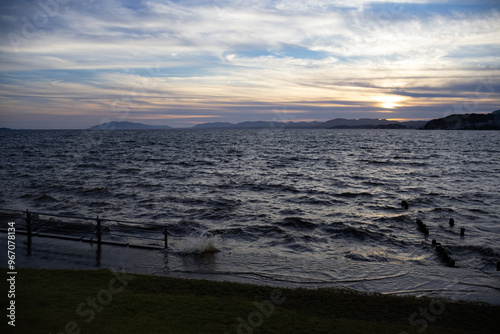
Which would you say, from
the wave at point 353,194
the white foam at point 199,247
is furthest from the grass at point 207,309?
the wave at point 353,194

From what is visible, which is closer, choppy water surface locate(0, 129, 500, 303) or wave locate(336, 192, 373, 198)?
choppy water surface locate(0, 129, 500, 303)

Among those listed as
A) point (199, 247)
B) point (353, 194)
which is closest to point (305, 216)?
point (353, 194)

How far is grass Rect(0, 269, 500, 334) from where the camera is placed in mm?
6742

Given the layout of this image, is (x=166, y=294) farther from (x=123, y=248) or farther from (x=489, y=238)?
(x=489, y=238)

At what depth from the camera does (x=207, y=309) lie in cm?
761

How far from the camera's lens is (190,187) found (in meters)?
31.2

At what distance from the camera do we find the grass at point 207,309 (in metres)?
6.74

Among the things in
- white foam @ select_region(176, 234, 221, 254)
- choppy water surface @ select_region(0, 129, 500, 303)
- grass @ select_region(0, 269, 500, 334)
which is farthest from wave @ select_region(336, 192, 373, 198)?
grass @ select_region(0, 269, 500, 334)

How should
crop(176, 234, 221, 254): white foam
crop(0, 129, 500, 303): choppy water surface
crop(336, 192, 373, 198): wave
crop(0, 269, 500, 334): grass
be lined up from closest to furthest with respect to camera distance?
1. crop(0, 269, 500, 334): grass
2. crop(0, 129, 500, 303): choppy water surface
3. crop(176, 234, 221, 254): white foam
4. crop(336, 192, 373, 198): wave

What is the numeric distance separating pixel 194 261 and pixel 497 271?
11.3 meters

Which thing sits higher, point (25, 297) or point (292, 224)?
point (25, 297)

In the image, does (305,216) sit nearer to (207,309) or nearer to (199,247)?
(199,247)

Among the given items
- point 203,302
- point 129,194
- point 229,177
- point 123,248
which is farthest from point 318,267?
point 229,177

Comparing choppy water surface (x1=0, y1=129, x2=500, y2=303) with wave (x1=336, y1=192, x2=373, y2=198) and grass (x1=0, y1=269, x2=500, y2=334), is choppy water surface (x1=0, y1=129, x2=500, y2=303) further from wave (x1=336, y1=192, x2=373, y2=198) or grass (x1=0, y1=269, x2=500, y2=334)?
grass (x1=0, y1=269, x2=500, y2=334)
